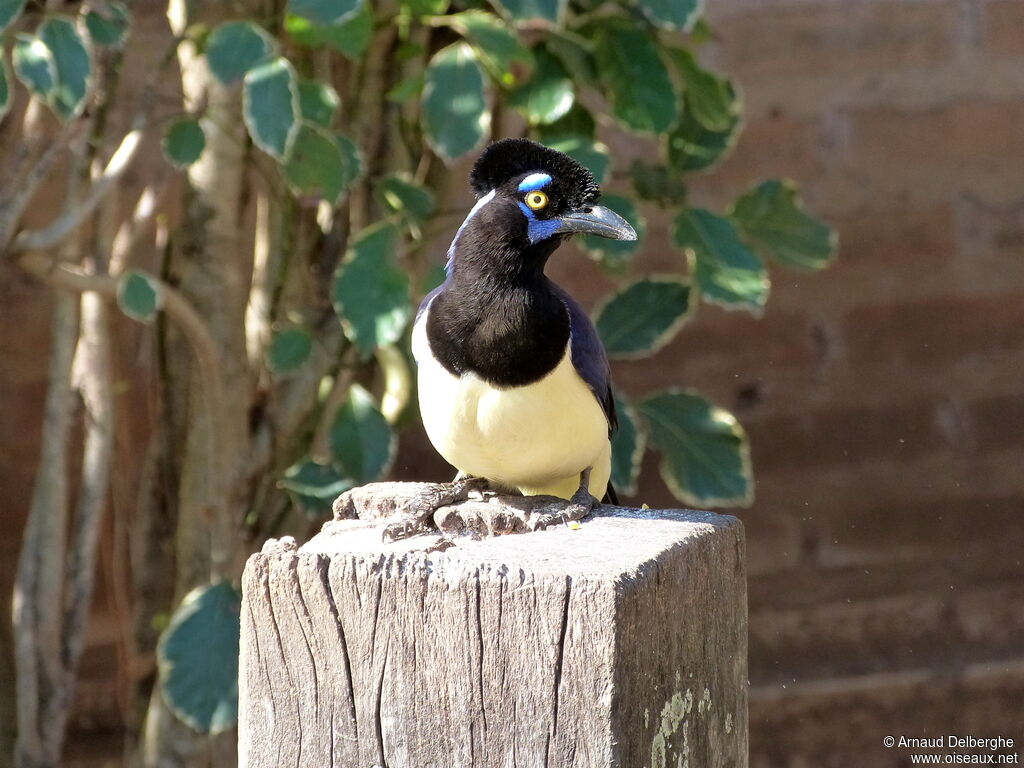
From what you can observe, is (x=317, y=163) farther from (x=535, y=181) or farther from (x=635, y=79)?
(x=535, y=181)

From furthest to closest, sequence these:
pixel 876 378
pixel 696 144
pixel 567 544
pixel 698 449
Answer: pixel 876 378, pixel 696 144, pixel 698 449, pixel 567 544

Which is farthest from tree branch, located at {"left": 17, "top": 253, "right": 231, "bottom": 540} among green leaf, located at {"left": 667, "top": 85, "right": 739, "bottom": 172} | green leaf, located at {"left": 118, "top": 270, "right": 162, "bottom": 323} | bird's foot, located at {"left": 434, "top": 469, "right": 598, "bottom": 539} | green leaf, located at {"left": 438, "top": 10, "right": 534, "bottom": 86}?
bird's foot, located at {"left": 434, "top": 469, "right": 598, "bottom": 539}

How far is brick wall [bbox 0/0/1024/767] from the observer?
4230 millimetres

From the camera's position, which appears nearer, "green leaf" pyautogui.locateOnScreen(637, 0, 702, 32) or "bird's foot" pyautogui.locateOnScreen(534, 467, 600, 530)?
"bird's foot" pyautogui.locateOnScreen(534, 467, 600, 530)

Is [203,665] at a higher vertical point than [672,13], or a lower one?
lower

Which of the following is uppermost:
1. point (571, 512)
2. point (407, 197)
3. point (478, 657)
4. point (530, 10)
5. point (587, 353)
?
point (530, 10)

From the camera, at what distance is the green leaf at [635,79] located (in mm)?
3146

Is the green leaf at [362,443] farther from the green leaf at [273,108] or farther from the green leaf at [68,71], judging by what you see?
the green leaf at [68,71]

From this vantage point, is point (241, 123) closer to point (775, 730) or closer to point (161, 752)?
point (161, 752)

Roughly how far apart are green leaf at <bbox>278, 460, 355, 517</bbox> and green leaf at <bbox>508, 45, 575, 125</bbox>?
3.00 ft

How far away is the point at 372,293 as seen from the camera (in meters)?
3.10

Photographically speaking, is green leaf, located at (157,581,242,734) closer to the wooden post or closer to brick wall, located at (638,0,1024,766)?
the wooden post

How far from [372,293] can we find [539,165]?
845 millimetres

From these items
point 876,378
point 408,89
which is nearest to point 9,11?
point 408,89
